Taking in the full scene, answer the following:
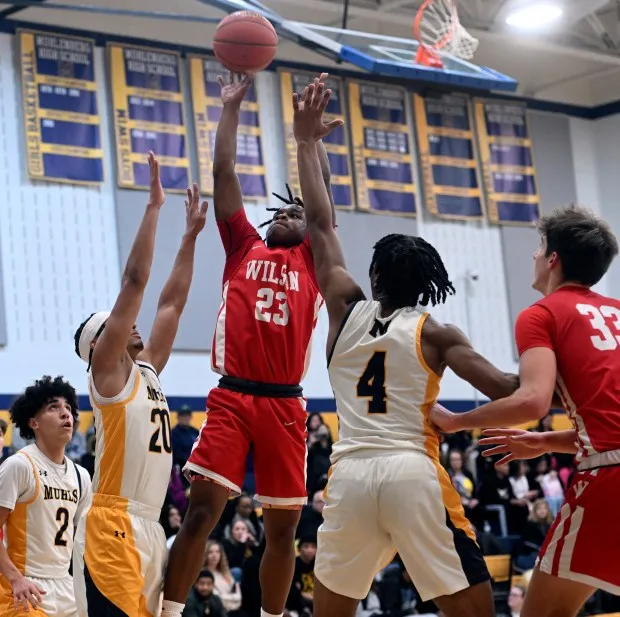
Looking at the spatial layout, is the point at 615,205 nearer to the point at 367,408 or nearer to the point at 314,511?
the point at 314,511

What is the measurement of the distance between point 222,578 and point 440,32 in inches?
289

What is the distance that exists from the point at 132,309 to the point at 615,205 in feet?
56.6

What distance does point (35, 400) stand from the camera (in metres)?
6.86

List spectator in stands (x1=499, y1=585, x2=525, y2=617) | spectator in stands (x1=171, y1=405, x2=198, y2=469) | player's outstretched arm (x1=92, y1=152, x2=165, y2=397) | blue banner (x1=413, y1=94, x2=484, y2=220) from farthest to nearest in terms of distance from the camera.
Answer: blue banner (x1=413, y1=94, x2=484, y2=220) < spectator in stands (x1=171, y1=405, x2=198, y2=469) < spectator in stands (x1=499, y1=585, x2=525, y2=617) < player's outstretched arm (x1=92, y1=152, x2=165, y2=397)

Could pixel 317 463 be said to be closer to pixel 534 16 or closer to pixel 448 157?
pixel 448 157

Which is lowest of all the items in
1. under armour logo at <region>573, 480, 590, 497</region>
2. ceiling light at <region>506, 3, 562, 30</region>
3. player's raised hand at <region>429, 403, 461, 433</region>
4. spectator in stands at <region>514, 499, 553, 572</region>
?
spectator in stands at <region>514, 499, 553, 572</region>

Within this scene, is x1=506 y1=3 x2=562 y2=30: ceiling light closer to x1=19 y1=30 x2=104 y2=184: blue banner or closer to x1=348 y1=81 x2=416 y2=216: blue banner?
x1=348 y1=81 x2=416 y2=216: blue banner

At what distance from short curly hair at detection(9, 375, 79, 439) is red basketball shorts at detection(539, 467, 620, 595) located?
3.48 metres

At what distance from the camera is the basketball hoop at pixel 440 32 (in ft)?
46.2

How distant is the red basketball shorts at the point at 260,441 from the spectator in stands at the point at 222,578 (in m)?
5.03

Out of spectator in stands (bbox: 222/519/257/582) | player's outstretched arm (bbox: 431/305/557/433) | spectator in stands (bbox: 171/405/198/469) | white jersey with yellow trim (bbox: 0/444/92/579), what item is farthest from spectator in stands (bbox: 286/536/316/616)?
player's outstretched arm (bbox: 431/305/557/433)

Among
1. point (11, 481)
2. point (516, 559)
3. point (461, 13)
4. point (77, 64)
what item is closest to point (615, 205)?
point (461, 13)

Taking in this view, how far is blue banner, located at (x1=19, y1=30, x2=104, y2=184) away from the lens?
50.0 ft

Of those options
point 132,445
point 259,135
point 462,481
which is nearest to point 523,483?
point 462,481
